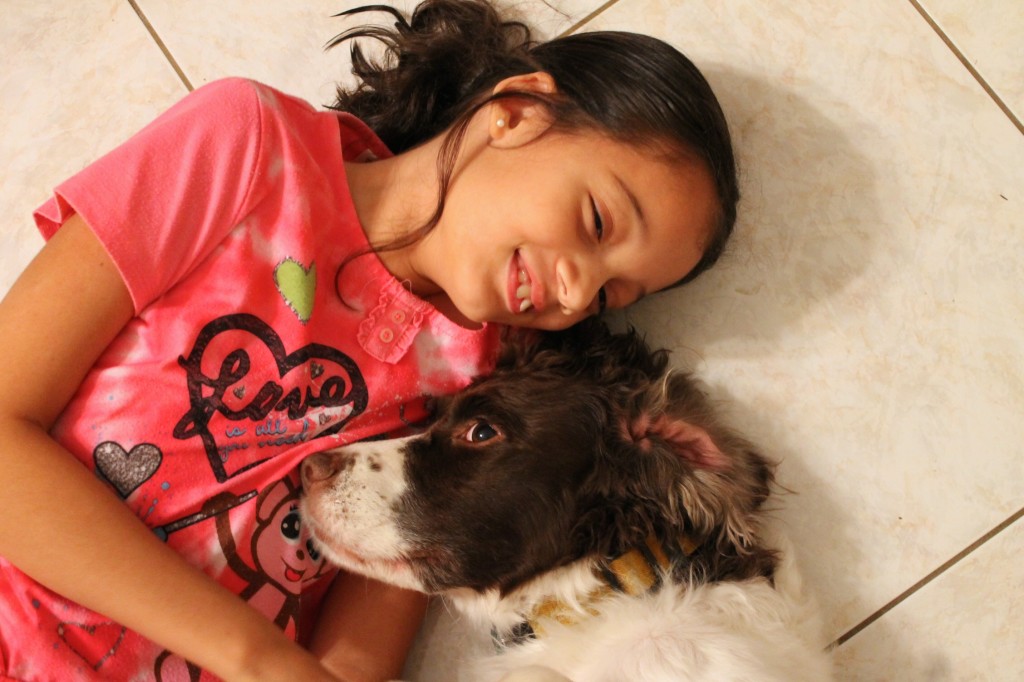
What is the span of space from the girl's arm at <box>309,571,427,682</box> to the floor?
12 centimetres

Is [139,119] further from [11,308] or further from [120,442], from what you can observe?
[120,442]

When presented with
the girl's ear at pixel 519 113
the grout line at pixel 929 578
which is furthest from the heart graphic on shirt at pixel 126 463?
the grout line at pixel 929 578

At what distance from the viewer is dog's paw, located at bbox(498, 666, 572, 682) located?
1350 millimetres

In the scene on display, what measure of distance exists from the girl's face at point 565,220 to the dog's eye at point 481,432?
197mm

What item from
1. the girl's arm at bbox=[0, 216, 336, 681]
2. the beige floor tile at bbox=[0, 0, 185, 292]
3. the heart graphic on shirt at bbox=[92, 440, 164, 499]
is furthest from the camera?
the beige floor tile at bbox=[0, 0, 185, 292]

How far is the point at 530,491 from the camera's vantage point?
54.9 inches

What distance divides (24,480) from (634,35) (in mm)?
1283

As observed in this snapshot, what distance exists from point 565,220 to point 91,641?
1062mm

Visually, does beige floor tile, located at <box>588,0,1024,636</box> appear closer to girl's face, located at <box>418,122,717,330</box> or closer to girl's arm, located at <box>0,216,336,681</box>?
girl's face, located at <box>418,122,717,330</box>

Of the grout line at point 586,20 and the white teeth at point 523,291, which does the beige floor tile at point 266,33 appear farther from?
the white teeth at point 523,291

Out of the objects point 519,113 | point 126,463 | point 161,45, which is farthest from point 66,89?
point 519,113

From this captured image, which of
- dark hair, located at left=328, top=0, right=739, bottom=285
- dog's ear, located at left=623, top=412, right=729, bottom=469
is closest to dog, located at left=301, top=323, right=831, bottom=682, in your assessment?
dog's ear, located at left=623, top=412, right=729, bottom=469

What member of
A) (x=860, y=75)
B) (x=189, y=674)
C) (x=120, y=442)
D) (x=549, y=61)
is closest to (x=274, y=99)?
(x=549, y=61)

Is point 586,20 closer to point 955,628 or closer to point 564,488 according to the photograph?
point 564,488
